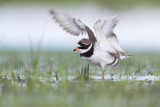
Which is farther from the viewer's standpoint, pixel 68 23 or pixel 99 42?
pixel 68 23

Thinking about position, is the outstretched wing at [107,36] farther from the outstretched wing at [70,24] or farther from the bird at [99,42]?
the outstretched wing at [70,24]

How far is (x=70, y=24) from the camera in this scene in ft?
21.0

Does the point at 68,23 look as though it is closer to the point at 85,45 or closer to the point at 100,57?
the point at 85,45

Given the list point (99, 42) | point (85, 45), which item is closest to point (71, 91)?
point (85, 45)

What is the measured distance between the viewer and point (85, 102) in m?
4.57

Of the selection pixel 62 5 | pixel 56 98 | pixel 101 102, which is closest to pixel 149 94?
pixel 101 102

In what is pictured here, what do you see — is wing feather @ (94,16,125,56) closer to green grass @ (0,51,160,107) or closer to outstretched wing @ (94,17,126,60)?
outstretched wing @ (94,17,126,60)

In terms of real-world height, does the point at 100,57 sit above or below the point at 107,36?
below

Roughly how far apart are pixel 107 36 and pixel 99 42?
0.48ft

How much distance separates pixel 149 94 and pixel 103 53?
1231 mm

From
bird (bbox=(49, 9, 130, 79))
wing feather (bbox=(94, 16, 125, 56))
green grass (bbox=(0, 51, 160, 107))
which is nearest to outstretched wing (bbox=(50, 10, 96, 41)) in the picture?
bird (bbox=(49, 9, 130, 79))

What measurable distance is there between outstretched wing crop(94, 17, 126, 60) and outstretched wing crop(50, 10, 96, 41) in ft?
0.59

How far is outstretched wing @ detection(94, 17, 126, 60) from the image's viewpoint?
593cm

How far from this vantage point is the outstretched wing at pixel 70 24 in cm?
627
